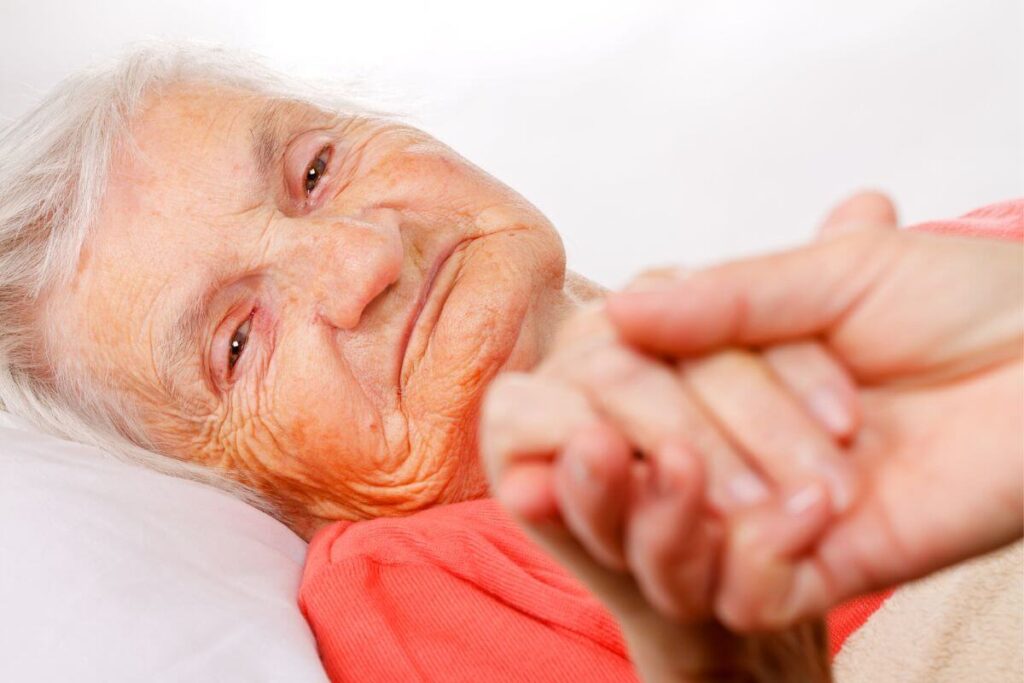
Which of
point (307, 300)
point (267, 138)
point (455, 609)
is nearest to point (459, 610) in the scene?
point (455, 609)

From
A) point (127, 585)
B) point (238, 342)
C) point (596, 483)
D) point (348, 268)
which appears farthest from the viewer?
point (238, 342)

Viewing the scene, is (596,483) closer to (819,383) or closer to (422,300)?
(819,383)

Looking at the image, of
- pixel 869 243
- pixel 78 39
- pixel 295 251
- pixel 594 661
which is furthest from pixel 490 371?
pixel 78 39

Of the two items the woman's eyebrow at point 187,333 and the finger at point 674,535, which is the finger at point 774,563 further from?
the woman's eyebrow at point 187,333

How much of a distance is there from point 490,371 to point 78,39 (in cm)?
162

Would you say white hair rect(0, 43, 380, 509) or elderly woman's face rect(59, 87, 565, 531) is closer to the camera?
elderly woman's face rect(59, 87, 565, 531)

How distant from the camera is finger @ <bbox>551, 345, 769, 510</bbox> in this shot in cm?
50

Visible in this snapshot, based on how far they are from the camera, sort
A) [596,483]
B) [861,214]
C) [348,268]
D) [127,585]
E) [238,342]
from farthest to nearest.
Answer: [238,342] → [348,268] → [127,585] → [861,214] → [596,483]

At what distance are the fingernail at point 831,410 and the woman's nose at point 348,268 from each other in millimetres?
709

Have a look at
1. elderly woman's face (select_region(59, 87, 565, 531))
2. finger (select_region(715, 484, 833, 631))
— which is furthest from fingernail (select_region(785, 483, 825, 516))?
elderly woman's face (select_region(59, 87, 565, 531))

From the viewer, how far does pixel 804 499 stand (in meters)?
0.48

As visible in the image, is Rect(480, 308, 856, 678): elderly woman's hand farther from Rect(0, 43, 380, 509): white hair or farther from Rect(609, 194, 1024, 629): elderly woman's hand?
Rect(0, 43, 380, 509): white hair

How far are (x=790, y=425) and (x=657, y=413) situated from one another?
6 centimetres

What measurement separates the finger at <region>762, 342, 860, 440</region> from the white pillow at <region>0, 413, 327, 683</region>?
568 mm
